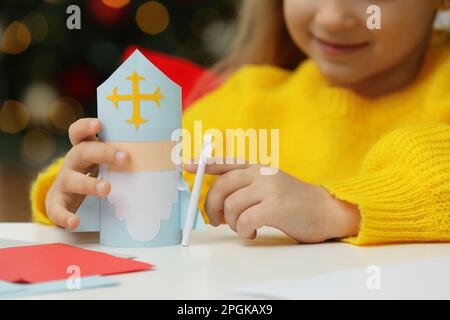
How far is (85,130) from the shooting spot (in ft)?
2.40

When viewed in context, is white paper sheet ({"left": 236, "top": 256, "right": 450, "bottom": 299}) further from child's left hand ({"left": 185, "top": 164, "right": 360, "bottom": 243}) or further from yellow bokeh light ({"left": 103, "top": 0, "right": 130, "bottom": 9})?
yellow bokeh light ({"left": 103, "top": 0, "right": 130, "bottom": 9})

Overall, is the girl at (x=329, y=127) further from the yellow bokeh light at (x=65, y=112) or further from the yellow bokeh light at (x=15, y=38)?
the yellow bokeh light at (x=65, y=112)

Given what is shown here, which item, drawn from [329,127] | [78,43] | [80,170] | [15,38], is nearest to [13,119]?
[15,38]

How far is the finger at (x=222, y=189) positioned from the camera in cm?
77

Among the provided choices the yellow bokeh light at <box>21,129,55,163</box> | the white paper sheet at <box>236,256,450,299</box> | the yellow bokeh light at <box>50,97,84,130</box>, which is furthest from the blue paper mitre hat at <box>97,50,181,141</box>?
the yellow bokeh light at <box>21,129,55,163</box>

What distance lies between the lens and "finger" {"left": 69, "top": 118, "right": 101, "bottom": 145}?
28.6 inches

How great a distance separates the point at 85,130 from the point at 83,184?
0.05m

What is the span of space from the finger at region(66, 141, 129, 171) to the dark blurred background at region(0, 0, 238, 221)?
144 cm

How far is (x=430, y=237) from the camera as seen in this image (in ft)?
2.55

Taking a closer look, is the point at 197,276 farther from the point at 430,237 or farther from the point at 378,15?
the point at 378,15

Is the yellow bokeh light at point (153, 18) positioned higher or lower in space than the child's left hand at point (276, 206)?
higher

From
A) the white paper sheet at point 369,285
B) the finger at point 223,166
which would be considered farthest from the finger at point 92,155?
the white paper sheet at point 369,285

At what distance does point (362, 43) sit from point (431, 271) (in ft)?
1.90

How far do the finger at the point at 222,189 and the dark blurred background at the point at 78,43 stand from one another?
144cm
